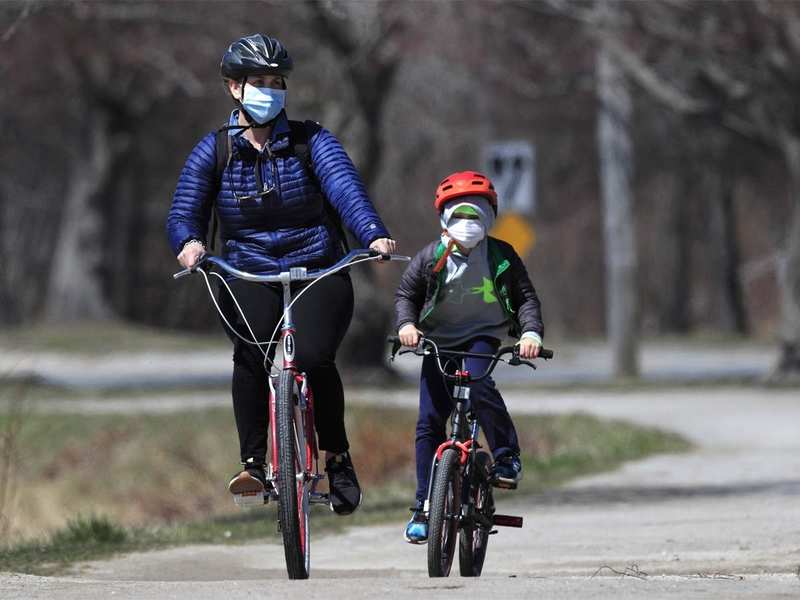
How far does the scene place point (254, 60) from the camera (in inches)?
291

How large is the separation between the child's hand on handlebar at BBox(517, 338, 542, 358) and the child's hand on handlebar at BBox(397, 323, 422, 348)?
0.38m

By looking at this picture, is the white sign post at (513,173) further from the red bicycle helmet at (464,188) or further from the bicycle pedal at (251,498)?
the bicycle pedal at (251,498)

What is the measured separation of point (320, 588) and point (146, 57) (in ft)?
77.7

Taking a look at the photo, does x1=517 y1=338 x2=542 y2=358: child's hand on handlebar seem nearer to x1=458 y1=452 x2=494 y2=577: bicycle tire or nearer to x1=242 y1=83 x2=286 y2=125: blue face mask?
x1=458 y1=452 x2=494 y2=577: bicycle tire

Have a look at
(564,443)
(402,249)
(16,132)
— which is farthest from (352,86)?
(16,132)

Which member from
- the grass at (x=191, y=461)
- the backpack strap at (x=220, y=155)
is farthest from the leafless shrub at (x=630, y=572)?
the grass at (x=191, y=461)

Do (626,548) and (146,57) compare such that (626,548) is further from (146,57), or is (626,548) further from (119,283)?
(119,283)

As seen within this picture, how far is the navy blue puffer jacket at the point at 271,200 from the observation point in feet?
24.3

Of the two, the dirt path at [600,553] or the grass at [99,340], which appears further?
the grass at [99,340]

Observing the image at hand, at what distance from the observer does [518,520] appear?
7.59m

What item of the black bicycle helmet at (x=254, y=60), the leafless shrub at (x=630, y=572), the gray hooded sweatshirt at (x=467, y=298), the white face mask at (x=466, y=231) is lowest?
the leafless shrub at (x=630, y=572)

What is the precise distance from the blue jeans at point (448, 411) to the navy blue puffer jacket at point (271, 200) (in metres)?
0.59

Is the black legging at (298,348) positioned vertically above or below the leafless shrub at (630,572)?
above

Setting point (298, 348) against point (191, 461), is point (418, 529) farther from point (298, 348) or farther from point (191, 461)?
point (191, 461)
